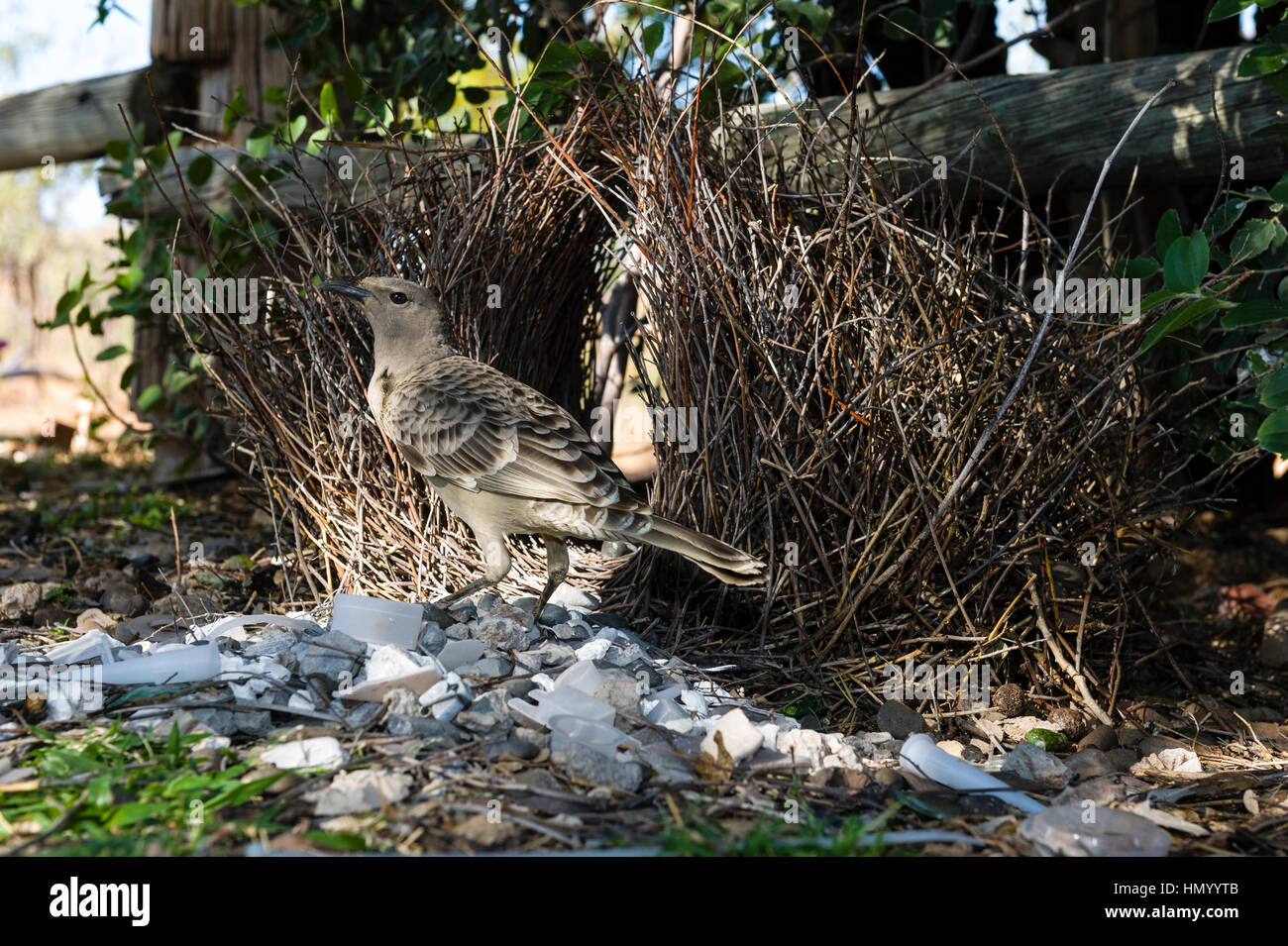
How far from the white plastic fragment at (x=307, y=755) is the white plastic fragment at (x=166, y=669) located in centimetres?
44

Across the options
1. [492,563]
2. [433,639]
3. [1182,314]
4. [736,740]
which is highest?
[1182,314]

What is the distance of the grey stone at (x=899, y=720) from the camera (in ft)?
8.96

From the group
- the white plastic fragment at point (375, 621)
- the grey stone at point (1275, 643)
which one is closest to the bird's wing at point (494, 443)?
the white plastic fragment at point (375, 621)

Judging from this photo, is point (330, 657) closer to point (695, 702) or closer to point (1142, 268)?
point (695, 702)

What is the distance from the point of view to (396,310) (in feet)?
10.9

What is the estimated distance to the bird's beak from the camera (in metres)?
3.24

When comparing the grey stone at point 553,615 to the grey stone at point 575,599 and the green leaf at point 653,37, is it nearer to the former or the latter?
the grey stone at point 575,599

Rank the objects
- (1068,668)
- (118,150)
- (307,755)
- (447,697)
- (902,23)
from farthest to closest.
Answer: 1. (118,150)
2. (902,23)
3. (1068,668)
4. (447,697)
5. (307,755)

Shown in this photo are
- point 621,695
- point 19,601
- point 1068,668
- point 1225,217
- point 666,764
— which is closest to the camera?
point 666,764

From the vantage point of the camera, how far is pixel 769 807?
2.06m

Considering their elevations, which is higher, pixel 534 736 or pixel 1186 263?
pixel 1186 263

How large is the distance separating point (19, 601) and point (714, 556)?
2.36 meters

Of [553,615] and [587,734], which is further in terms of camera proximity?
[553,615]

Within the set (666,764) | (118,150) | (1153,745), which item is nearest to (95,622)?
(666,764)
